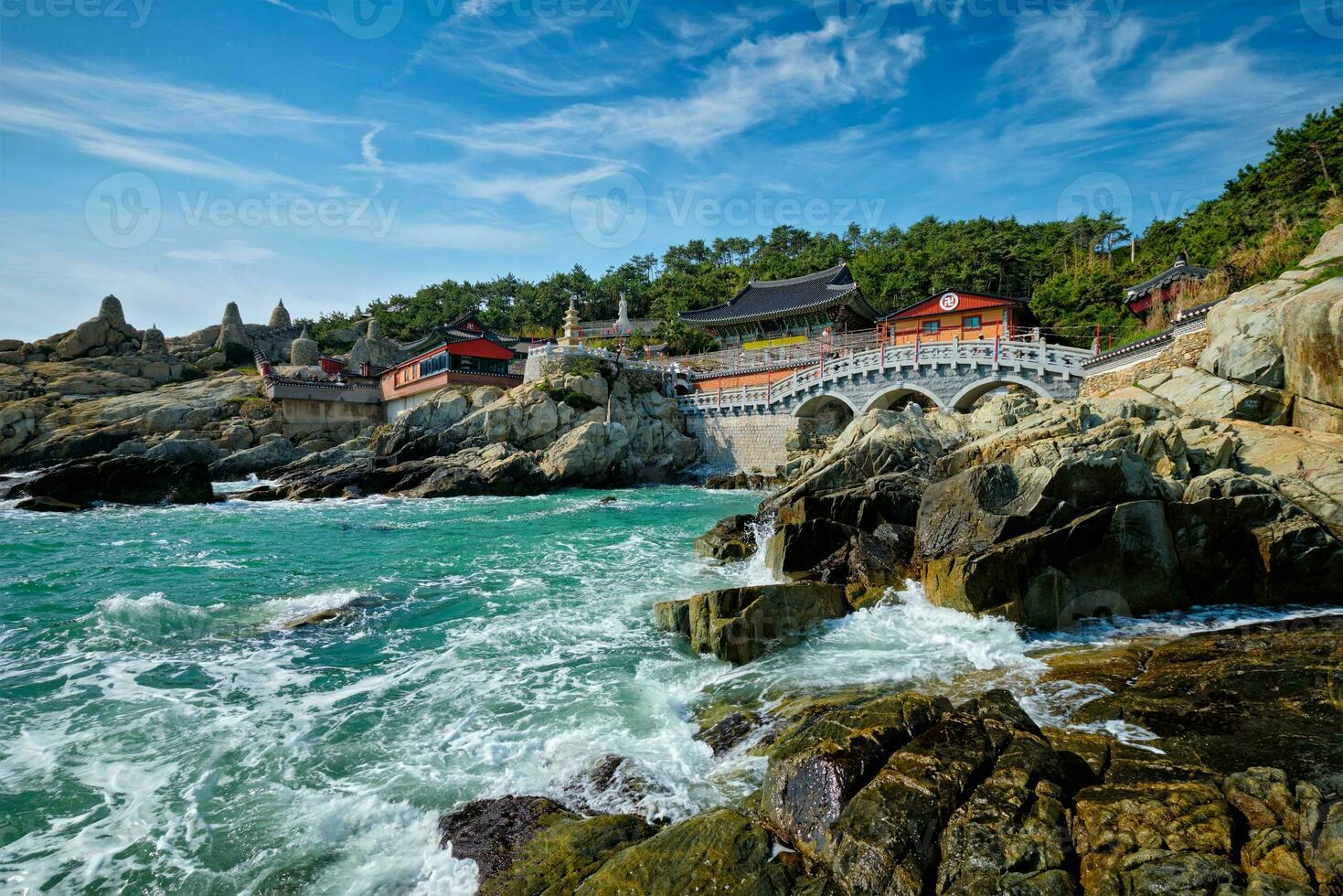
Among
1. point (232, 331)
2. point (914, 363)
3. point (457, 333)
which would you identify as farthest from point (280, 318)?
point (914, 363)

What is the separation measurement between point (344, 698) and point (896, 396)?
2976 centimetres

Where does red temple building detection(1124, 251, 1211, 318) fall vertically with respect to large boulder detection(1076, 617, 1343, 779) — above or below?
above

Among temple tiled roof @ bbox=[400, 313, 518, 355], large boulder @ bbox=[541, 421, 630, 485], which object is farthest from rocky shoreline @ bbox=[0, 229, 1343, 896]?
temple tiled roof @ bbox=[400, 313, 518, 355]

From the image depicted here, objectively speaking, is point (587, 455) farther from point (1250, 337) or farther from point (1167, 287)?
point (1167, 287)

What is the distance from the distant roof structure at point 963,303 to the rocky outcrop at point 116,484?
132ft

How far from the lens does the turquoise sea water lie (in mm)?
5922

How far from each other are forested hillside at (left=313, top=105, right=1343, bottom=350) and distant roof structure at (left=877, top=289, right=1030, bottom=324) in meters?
5.66

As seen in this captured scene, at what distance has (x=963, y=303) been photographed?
114 ft

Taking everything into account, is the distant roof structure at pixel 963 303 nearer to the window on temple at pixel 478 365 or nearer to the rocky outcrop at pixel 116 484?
the window on temple at pixel 478 365

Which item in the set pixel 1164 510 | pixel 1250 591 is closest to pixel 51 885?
pixel 1164 510

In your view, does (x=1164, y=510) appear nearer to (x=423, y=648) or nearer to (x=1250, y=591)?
(x=1250, y=591)

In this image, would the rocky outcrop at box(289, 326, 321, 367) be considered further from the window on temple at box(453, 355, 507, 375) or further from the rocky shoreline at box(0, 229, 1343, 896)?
the rocky shoreline at box(0, 229, 1343, 896)

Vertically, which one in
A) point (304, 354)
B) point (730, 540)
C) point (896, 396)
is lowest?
point (730, 540)

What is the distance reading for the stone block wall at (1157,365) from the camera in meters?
18.2
